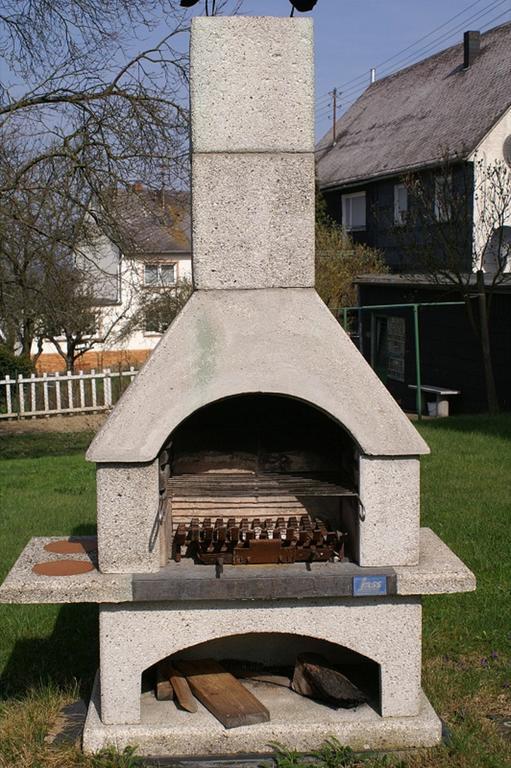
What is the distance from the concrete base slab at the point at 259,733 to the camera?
3672 millimetres

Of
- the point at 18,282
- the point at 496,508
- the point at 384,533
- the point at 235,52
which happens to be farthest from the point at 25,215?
the point at 384,533

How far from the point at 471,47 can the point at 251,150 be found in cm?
1857

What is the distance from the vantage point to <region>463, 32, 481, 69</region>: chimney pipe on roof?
67.3 feet

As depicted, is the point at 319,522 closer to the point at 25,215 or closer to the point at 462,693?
the point at 462,693

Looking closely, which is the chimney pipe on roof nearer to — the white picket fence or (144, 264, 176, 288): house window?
(144, 264, 176, 288): house window

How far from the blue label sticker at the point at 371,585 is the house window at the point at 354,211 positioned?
63.3 feet

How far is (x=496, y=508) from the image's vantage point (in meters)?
7.17

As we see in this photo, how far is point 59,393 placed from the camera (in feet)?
60.2

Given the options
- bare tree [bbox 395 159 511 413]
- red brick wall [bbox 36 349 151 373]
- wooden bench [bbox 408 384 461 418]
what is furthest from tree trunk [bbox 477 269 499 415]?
red brick wall [bbox 36 349 151 373]

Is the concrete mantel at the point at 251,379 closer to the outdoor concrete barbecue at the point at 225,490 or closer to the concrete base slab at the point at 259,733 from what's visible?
the outdoor concrete barbecue at the point at 225,490

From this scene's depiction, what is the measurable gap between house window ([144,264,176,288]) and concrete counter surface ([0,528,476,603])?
603 inches

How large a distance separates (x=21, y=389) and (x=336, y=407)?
14.8m

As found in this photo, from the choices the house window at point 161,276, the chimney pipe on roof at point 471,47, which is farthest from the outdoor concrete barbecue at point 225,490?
the chimney pipe on roof at point 471,47

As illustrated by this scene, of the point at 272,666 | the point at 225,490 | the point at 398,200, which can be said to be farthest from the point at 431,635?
the point at 398,200
